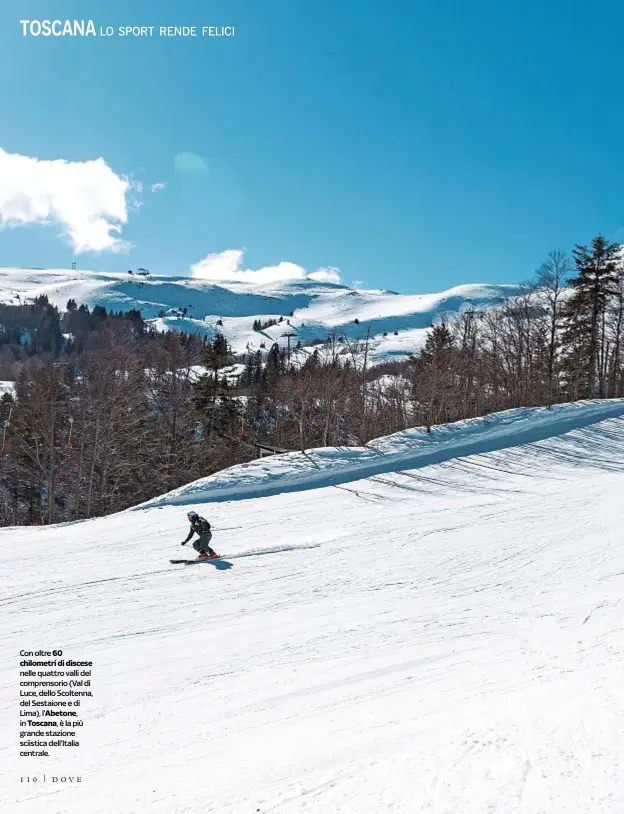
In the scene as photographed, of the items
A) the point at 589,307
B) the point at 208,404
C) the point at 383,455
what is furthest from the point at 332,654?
the point at 589,307

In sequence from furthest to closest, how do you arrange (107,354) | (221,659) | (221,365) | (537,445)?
1. (221,365)
2. (107,354)
3. (537,445)
4. (221,659)

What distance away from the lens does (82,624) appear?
30.9 ft

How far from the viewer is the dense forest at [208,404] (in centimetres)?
2998

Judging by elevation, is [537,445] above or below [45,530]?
above

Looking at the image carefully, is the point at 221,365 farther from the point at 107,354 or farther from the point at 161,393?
the point at 107,354

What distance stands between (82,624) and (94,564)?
3217mm

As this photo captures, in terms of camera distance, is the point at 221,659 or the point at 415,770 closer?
the point at 415,770

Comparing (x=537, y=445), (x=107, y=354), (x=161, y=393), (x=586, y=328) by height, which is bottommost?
(x=537, y=445)

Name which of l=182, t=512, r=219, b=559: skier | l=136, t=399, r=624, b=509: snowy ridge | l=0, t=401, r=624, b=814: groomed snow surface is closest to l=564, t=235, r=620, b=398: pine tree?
l=136, t=399, r=624, b=509: snowy ridge

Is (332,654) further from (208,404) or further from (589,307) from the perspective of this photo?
(589,307)

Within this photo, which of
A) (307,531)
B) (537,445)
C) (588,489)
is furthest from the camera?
(537,445)

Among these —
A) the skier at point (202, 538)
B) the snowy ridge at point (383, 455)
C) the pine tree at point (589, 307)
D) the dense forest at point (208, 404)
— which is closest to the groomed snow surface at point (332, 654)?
the skier at point (202, 538)

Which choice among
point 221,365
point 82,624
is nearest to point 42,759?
point 82,624

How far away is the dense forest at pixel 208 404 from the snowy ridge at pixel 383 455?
282 cm
